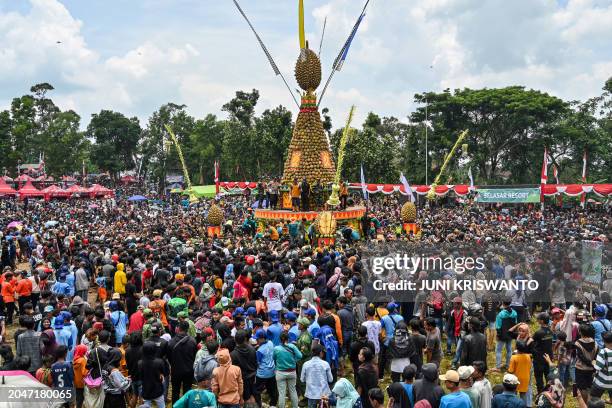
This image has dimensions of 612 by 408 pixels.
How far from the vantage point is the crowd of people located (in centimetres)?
671

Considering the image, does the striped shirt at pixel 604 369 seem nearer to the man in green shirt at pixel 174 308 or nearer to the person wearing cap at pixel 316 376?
the person wearing cap at pixel 316 376

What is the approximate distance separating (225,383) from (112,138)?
72989mm

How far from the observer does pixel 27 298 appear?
1220 cm

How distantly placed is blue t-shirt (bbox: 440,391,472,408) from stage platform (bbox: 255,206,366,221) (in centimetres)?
1743

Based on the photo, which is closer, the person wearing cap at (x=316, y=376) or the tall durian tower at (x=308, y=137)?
the person wearing cap at (x=316, y=376)

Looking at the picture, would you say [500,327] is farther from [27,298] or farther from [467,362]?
[27,298]

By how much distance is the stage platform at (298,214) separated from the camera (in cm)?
2374

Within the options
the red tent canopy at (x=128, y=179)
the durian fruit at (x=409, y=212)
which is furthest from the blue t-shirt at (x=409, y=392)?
the red tent canopy at (x=128, y=179)

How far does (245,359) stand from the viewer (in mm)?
7270

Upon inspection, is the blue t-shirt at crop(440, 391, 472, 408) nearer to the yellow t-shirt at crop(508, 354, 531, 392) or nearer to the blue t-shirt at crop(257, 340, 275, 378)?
the yellow t-shirt at crop(508, 354, 531, 392)

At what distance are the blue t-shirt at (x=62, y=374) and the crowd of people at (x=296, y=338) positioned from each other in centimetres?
2

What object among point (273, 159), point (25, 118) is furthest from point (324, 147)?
point (25, 118)

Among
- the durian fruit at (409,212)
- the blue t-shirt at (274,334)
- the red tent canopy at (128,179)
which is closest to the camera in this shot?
the blue t-shirt at (274,334)

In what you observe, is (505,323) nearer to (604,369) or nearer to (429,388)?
(604,369)
